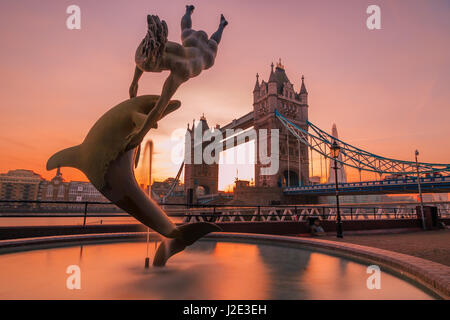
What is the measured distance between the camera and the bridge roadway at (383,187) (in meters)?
29.3

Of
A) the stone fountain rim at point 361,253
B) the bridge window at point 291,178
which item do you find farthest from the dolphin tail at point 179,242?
the bridge window at point 291,178

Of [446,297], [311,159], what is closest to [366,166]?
[311,159]

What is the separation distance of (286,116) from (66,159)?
49.6m

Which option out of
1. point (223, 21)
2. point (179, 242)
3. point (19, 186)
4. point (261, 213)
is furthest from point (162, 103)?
point (19, 186)

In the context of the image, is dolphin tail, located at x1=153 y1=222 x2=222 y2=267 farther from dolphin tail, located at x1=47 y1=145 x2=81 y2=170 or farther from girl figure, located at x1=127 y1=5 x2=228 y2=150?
dolphin tail, located at x1=47 y1=145 x2=81 y2=170

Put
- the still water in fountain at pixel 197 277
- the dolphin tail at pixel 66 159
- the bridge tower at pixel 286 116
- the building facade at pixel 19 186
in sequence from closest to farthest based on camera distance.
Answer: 1. the still water in fountain at pixel 197 277
2. the dolphin tail at pixel 66 159
3. the bridge tower at pixel 286 116
4. the building facade at pixel 19 186

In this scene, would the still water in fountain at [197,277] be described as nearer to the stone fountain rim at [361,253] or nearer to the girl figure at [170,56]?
the stone fountain rim at [361,253]

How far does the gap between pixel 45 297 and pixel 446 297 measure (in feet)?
13.9

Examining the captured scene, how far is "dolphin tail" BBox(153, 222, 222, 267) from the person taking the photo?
4.42m

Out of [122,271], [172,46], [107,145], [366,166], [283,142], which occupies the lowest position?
[122,271]

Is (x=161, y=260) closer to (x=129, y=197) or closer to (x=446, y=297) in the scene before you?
(x=129, y=197)

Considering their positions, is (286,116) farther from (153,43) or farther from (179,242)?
(153,43)

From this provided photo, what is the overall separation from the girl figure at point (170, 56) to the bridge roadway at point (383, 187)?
34.2 m
